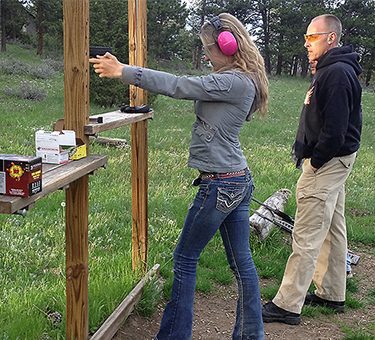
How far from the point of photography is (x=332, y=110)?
4258 mm

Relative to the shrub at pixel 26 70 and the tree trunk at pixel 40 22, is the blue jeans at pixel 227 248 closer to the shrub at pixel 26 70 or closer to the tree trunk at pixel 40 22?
the shrub at pixel 26 70

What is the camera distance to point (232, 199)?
355cm

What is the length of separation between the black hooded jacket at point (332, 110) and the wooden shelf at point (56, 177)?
186 cm

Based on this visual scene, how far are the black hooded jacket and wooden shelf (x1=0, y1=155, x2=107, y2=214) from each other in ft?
6.09

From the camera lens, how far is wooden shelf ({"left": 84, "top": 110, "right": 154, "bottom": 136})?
3105 millimetres

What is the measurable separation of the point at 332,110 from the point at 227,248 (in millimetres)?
1314

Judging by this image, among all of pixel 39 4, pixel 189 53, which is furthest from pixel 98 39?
pixel 189 53

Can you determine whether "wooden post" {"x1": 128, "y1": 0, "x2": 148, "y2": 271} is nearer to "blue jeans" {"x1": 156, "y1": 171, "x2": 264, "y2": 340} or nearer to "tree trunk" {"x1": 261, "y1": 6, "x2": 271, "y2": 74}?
"blue jeans" {"x1": 156, "y1": 171, "x2": 264, "y2": 340}

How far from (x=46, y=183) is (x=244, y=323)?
193 cm

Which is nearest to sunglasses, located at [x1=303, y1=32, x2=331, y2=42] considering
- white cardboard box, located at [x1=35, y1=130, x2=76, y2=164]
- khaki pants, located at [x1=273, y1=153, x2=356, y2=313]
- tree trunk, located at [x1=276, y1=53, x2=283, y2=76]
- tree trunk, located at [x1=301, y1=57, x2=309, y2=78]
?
khaki pants, located at [x1=273, y1=153, x2=356, y2=313]

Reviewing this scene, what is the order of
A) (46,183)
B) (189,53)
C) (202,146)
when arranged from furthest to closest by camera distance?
(189,53)
(202,146)
(46,183)

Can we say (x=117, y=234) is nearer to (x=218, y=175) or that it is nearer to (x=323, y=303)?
(x=323, y=303)

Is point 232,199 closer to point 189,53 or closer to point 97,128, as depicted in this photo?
point 97,128

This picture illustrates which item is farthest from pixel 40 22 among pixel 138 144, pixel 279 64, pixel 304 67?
pixel 138 144
